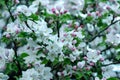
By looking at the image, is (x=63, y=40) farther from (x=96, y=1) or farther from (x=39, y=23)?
(x=96, y=1)

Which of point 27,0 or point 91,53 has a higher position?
point 27,0

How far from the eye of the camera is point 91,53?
2350 millimetres

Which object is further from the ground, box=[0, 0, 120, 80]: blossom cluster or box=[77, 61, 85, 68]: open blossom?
box=[0, 0, 120, 80]: blossom cluster

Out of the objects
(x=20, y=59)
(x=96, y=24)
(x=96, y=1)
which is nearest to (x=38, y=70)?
(x=20, y=59)

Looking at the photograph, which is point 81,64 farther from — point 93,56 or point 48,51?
point 48,51

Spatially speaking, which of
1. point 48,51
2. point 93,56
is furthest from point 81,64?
point 48,51

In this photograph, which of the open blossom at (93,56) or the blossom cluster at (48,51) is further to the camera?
the open blossom at (93,56)

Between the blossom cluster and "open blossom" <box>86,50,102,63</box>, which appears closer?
the blossom cluster

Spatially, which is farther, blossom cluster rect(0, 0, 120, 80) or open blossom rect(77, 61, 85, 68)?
open blossom rect(77, 61, 85, 68)

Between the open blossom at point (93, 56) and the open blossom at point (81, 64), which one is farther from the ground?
the open blossom at point (93, 56)

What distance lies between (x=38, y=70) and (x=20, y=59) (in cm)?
14

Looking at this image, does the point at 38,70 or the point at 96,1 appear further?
the point at 96,1

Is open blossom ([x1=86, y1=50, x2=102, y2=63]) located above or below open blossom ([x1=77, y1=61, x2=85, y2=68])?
above

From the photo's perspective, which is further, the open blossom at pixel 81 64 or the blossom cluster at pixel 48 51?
the open blossom at pixel 81 64
